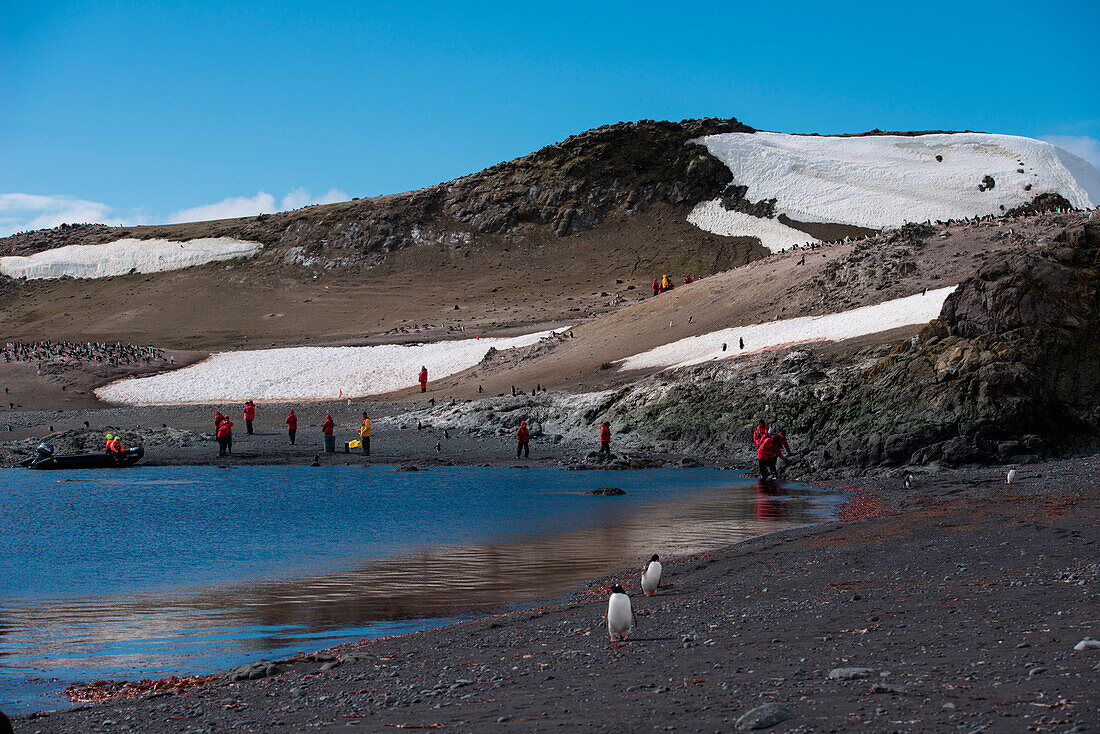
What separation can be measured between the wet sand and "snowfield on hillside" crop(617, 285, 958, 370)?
20751 mm

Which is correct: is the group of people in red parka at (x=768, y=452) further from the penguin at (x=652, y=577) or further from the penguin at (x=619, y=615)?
the penguin at (x=619, y=615)

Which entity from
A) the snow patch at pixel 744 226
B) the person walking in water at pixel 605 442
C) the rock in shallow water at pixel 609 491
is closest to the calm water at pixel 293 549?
the rock in shallow water at pixel 609 491

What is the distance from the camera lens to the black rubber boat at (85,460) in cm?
2986

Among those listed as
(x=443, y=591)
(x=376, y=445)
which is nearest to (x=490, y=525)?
(x=443, y=591)

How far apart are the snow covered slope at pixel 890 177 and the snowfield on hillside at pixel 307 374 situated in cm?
3789

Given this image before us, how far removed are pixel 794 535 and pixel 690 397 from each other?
1622cm

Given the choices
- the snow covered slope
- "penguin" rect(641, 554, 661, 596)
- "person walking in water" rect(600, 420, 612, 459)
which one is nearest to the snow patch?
the snow covered slope

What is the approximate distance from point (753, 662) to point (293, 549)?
11.0 metres

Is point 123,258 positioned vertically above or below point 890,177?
below

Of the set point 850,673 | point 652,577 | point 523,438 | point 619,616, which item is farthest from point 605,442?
point 850,673

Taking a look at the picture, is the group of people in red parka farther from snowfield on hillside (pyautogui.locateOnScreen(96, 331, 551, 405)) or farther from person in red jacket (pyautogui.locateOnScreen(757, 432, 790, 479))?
snowfield on hillside (pyautogui.locateOnScreen(96, 331, 551, 405))

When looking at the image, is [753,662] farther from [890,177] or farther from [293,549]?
[890,177]

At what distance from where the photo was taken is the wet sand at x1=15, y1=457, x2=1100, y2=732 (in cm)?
639

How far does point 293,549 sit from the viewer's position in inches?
667
